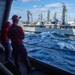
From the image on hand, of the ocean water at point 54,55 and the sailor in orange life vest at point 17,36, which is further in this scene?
the ocean water at point 54,55

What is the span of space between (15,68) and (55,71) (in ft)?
3.17

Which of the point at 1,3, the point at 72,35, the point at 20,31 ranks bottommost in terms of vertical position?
the point at 72,35

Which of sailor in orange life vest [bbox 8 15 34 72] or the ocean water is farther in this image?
the ocean water

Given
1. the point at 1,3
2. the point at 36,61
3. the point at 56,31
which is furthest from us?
the point at 56,31

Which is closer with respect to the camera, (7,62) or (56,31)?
(7,62)

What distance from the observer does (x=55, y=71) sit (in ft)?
11.9

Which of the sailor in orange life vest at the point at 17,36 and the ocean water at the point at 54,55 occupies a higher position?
the sailor in orange life vest at the point at 17,36

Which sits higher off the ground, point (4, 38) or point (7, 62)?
point (4, 38)

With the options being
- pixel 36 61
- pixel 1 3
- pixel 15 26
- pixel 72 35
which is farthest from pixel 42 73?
pixel 72 35

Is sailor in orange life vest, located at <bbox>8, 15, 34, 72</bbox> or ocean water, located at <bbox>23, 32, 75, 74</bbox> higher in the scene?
sailor in orange life vest, located at <bbox>8, 15, 34, 72</bbox>

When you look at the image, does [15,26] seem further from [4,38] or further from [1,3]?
[1,3]

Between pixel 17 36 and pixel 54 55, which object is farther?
pixel 54 55

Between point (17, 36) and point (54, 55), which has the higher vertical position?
point (17, 36)

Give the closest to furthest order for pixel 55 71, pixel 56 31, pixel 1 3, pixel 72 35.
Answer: pixel 55 71
pixel 1 3
pixel 72 35
pixel 56 31
